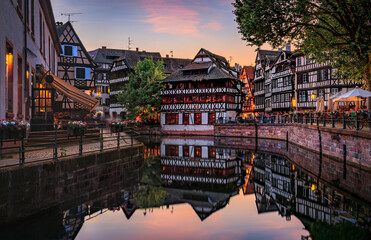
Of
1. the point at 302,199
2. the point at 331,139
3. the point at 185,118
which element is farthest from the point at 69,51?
the point at 302,199

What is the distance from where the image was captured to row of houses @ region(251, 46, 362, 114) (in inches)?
1666

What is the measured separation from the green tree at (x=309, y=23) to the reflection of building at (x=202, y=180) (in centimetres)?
758

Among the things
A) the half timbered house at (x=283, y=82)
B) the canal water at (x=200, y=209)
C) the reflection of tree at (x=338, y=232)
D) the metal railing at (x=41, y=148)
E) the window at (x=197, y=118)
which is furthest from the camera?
the window at (x=197, y=118)

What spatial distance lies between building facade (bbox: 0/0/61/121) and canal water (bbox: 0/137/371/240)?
17.0 feet

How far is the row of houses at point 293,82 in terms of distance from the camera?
1666 inches

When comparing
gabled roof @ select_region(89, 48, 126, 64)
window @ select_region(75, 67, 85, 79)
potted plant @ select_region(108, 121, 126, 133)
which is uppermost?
gabled roof @ select_region(89, 48, 126, 64)

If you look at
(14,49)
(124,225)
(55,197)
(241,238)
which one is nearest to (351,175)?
(241,238)

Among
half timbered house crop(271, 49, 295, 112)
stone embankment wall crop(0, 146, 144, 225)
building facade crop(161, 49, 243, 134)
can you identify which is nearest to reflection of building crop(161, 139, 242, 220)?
stone embankment wall crop(0, 146, 144, 225)

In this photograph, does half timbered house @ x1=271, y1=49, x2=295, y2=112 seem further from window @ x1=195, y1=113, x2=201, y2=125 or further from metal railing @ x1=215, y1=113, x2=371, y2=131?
window @ x1=195, y1=113, x2=201, y2=125

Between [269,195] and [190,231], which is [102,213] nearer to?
[190,231]

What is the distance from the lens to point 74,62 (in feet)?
134

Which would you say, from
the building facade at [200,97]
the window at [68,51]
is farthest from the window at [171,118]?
the window at [68,51]

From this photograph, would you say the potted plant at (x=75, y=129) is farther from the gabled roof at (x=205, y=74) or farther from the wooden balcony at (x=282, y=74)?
the wooden balcony at (x=282, y=74)

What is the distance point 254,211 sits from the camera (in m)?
10.2
